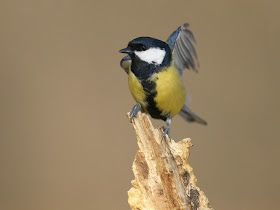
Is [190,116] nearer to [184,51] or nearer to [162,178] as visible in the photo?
[184,51]

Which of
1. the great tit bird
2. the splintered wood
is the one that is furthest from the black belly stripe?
the splintered wood

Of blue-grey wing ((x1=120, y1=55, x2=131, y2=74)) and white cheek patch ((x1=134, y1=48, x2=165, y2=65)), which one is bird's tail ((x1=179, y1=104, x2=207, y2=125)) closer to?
blue-grey wing ((x1=120, y1=55, x2=131, y2=74))

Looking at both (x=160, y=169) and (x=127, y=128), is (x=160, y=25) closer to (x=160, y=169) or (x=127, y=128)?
(x=127, y=128)

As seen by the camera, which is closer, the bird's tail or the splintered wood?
the splintered wood

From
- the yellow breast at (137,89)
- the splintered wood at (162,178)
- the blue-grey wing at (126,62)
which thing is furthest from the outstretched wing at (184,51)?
the splintered wood at (162,178)

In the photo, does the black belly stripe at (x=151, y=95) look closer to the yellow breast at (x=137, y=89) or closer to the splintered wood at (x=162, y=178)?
the yellow breast at (x=137, y=89)

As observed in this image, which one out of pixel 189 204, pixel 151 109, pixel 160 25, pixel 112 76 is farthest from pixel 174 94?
pixel 160 25
